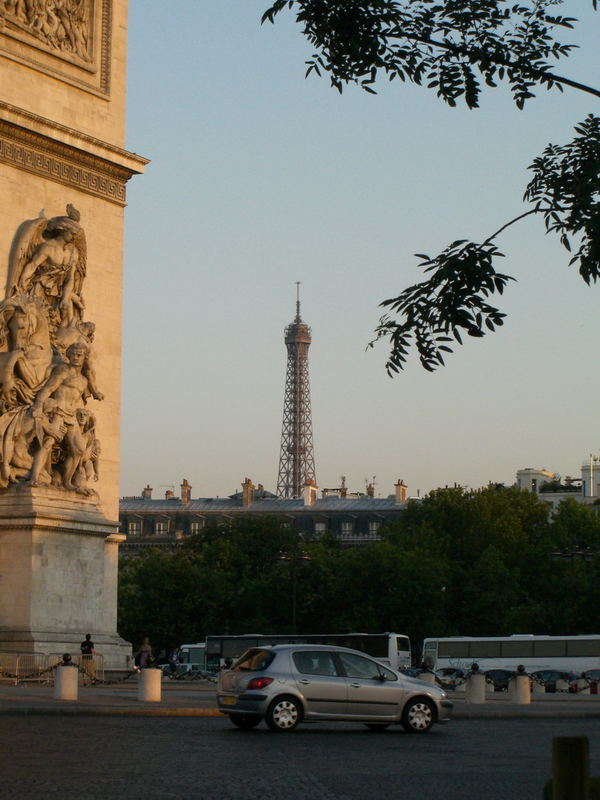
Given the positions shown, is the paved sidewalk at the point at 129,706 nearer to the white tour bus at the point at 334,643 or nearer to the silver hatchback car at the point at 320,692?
the silver hatchback car at the point at 320,692

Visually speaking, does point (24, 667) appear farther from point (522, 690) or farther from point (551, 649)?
point (551, 649)

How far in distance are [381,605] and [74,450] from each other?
188 ft

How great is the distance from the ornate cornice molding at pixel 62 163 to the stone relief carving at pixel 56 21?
2424 millimetres

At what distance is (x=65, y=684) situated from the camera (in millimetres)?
28938

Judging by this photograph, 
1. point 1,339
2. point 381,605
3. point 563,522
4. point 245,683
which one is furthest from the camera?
point 563,522

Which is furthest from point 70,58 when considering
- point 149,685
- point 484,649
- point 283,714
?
point 484,649

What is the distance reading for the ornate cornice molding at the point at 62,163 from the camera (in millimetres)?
34312

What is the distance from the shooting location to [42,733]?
21.8 metres

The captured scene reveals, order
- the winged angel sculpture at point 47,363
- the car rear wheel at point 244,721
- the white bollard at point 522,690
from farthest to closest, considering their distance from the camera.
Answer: the white bollard at point 522,690, the winged angel sculpture at point 47,363, the car rear wheel at point 244,721

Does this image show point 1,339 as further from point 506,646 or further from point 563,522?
point 563,522

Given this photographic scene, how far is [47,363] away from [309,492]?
448 feet

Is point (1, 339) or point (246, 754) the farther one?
point (1, 339)

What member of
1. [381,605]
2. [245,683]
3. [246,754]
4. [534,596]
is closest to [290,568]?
[381,605]

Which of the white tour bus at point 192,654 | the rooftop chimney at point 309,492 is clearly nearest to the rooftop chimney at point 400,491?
the rooftop chimney at point 309,492
